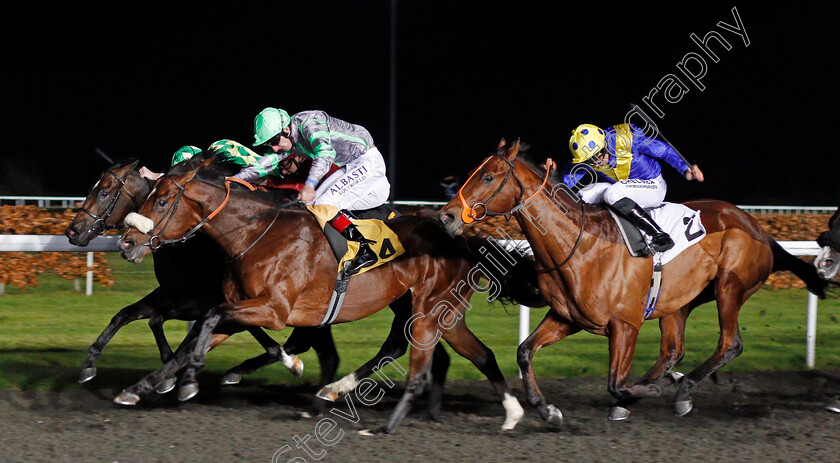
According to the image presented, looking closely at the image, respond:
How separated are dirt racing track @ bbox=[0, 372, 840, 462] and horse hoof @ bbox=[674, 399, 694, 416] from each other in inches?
2.9

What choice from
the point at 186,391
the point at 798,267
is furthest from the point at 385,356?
the point at 798,267

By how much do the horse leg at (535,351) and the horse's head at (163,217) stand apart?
1.78m

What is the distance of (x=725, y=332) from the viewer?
453cm

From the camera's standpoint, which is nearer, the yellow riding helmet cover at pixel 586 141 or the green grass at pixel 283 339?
the yellow riding helmet cover at pixel 586 141

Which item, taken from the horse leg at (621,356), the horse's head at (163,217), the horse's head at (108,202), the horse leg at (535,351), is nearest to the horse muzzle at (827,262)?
the horse leg at (621,356)

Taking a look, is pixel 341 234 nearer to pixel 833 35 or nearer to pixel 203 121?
pixel 203 121

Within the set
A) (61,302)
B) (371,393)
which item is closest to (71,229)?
(371,393)

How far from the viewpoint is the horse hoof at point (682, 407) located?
4.27m

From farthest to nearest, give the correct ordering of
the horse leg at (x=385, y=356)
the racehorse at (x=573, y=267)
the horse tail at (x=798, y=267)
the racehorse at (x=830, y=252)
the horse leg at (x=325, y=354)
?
the horse tail at (x=798, y=267), the horse leg at (x=325, y=354), the racehorse at (x=830, y=252), the horse leg at (x=385, y=356), the racehorse at (x=573, y=267)

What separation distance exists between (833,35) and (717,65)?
3.09 metres

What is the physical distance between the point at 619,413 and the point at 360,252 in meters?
1.56

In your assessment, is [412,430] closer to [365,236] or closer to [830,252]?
[365,236]

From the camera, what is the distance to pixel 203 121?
1914cm

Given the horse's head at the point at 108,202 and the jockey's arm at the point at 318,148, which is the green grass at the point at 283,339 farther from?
the jockey's arm at the point at 318,148
